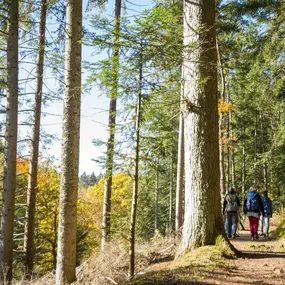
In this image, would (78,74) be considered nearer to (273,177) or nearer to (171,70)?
(171,70)

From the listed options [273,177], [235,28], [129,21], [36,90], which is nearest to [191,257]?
[129,21]

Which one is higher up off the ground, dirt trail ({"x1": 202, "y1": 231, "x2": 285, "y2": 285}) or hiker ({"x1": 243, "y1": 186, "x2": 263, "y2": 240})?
hiker ({"x1": 243, "y1": 186, "x2": 263, "y2": 240})

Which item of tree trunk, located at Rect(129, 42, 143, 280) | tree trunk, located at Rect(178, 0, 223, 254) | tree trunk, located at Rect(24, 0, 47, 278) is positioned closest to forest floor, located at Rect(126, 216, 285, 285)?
tree trunk, located at Rect(178, 0, 223, 254)

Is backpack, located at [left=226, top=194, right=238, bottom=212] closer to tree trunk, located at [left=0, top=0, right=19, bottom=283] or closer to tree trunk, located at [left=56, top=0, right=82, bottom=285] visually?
tree trunk, located at [left=56, top=0, right=82, bottom=285]

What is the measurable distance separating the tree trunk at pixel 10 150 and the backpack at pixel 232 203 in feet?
20.8

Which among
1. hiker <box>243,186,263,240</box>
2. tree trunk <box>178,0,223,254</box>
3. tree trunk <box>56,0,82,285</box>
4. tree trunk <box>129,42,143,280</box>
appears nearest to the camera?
tree trunk <box>178,0,223,254</box>

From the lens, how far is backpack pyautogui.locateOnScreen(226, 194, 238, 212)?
902 cm

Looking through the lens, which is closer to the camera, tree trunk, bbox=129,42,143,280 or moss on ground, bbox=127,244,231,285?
moss on ground, bbox=127,244,231,285

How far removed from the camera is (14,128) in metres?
8.31

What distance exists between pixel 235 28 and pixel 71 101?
32.2ft

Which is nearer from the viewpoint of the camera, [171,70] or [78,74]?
[171,70]

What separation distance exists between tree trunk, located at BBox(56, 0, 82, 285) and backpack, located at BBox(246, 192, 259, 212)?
5.34 meters

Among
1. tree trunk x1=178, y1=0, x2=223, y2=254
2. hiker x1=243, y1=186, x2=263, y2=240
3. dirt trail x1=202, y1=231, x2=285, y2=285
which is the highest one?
tree trunk x1=178, y1=0, x2=223, y2=254

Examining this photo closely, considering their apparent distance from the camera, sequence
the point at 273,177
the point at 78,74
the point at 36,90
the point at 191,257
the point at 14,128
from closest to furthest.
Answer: the point at 191,257, the point at 78,74, the point at 14,128, the point at 36,90, the point at 273,177
